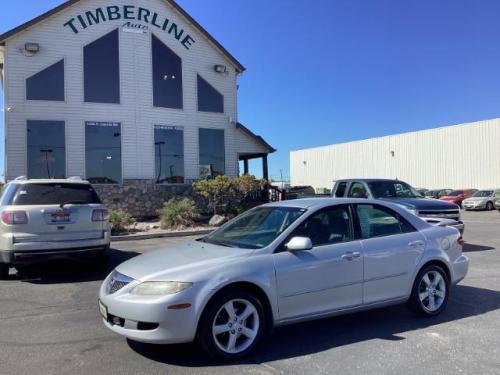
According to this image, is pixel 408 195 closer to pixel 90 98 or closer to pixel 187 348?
pixel 187 348

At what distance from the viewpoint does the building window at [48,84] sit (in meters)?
18.6

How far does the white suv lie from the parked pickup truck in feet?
21.7

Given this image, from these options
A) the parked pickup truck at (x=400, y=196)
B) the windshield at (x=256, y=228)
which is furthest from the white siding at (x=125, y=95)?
the windshield at (x=256, y=228)

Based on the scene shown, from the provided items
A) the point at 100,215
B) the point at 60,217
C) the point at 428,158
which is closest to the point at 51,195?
the point at 60,217

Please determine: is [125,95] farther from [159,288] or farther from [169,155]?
[159,288]

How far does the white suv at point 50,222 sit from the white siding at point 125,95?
1043 cm

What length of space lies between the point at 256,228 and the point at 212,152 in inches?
635

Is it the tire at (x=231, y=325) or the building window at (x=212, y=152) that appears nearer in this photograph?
the tire at (x=231, y=325)

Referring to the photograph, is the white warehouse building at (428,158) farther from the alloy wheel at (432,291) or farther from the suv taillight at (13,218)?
the suv taillight at (13,218)

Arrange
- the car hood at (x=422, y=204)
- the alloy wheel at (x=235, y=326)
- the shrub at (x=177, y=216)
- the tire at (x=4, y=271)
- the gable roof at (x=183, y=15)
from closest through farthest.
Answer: the alloy wheel at (x=235, y=326), the tire at (x=4, y=271), the car hood at (x=422, y=204), the shrub at (x=177, y=216), the gable roof at (x=183, y=15)

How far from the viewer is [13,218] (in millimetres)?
8203

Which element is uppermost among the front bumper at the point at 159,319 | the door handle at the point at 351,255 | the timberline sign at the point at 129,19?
the timberline sign at the point at 129,19

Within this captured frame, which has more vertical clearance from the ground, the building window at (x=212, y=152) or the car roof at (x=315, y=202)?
the building window at (x=212, y=152)

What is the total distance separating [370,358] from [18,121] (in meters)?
17.0
